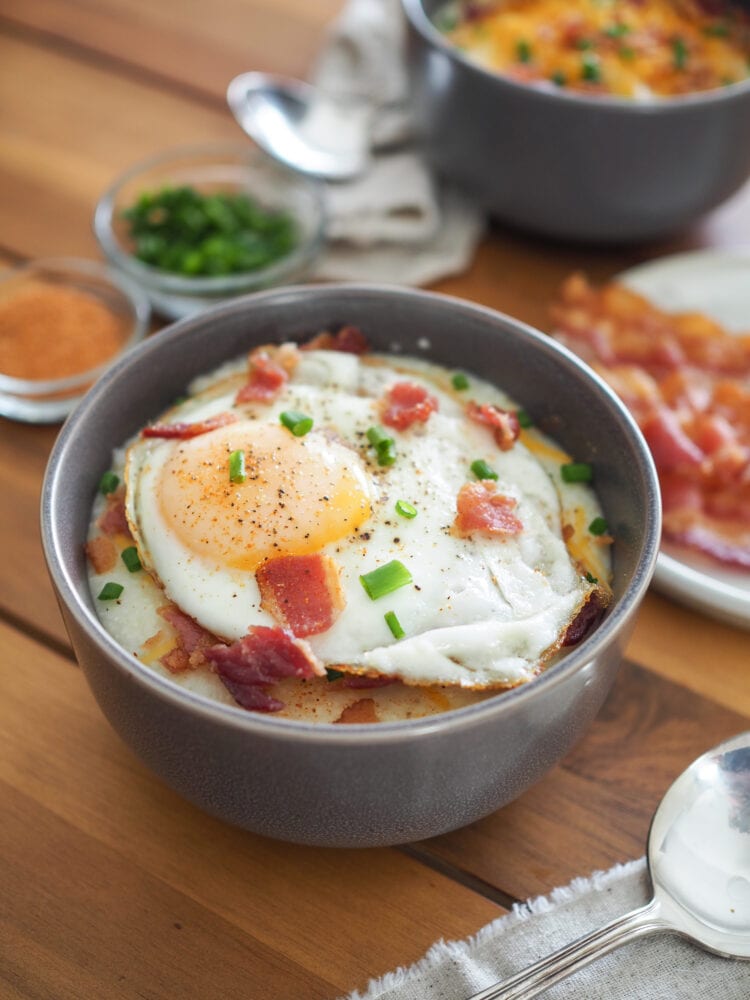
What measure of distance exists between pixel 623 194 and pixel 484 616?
5.02 ft

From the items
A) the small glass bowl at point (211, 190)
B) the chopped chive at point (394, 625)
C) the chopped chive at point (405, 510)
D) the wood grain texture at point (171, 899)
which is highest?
the chopped chive at point (405, 510)

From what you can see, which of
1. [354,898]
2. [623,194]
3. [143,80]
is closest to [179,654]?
[354,898]

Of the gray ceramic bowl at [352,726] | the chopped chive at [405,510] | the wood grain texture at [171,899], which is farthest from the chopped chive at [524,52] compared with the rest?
the wood grain texture at [171,899]

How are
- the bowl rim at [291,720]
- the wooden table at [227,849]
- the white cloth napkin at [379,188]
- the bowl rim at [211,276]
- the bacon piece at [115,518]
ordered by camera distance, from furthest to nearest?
the white cloth napkin at [379,188], the bowl rim at [211,276], the bacon piece at [115,518], the wooden table at [227,849], the bowl rim at [291,720]

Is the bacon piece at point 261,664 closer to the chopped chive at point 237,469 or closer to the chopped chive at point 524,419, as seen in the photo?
the chopped chive at point 237,469

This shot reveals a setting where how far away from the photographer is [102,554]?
1902 mm

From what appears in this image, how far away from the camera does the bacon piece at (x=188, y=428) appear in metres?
1.99

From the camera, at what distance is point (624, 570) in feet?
6.09

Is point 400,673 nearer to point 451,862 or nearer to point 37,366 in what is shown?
point 451,862

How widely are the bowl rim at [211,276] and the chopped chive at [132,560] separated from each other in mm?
1114

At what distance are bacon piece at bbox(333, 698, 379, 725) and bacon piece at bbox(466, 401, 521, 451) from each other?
0.62m

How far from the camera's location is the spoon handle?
1554 millimetres

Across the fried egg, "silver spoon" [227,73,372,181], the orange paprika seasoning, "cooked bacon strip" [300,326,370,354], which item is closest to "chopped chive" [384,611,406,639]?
the fried egg

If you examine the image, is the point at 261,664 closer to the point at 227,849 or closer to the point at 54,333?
the point at 227,849
